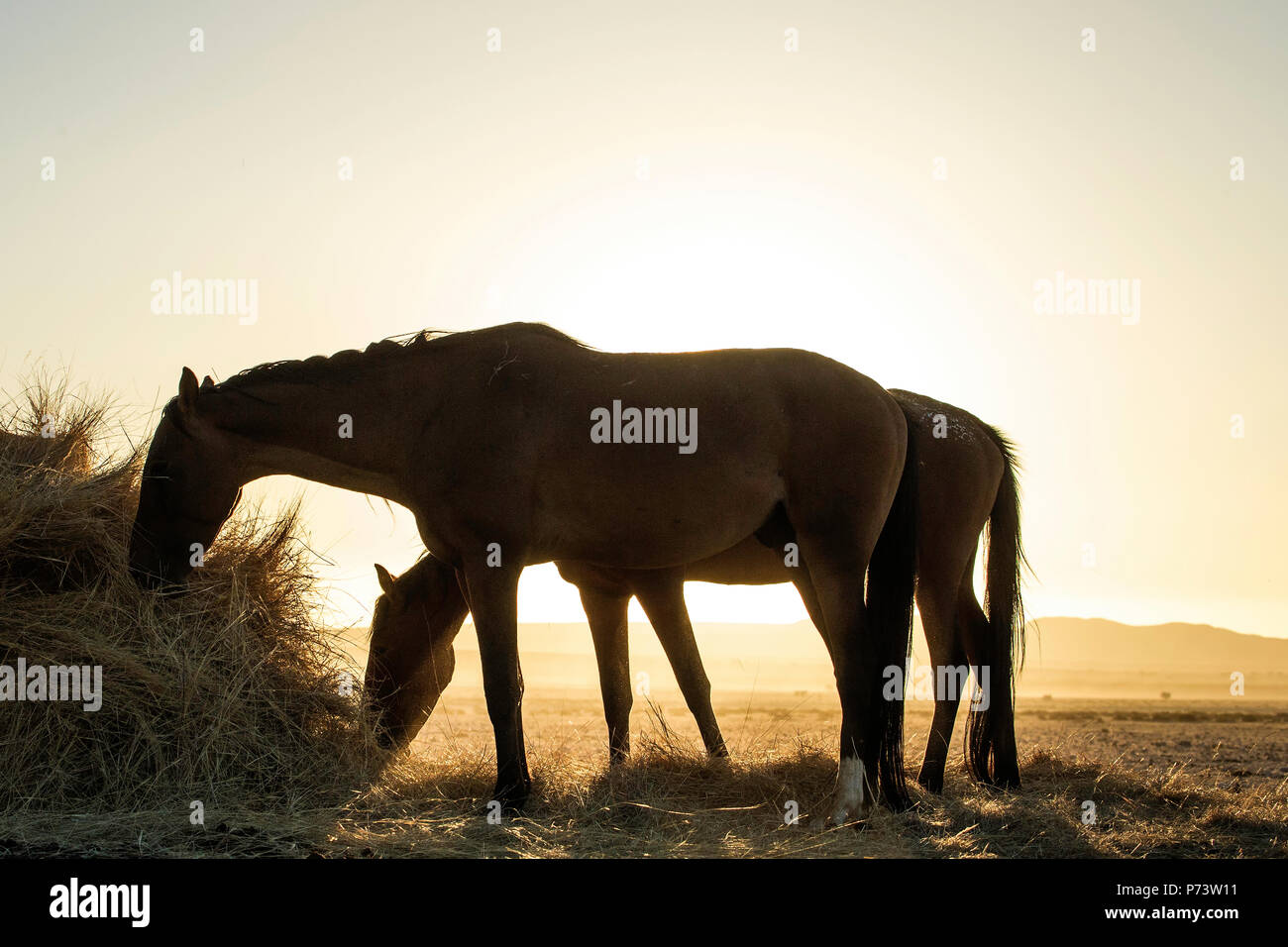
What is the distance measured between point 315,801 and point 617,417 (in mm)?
2669

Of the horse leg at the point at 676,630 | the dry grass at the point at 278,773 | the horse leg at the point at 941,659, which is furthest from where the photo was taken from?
the horse leg at the point at 676,630

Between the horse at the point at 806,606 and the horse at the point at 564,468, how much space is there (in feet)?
3.92

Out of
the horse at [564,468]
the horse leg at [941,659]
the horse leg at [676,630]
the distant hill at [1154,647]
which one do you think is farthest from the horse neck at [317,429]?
the distant hill at [1154,647]

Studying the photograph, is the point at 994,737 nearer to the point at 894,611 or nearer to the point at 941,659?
the point at 941,659

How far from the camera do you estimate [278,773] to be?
5535 mm

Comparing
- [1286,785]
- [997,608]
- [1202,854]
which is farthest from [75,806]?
[1286,785]

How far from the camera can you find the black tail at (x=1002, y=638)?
717cm

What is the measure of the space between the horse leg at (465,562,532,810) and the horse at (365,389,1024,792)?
4.53ft

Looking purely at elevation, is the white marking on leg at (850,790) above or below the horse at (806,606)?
below

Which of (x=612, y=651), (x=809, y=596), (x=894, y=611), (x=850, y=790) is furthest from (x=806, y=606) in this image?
(x=850, y=790)

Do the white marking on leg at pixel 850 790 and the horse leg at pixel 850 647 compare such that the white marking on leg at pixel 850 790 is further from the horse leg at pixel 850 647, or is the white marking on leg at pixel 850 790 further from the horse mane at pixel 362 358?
the horse mane at pixel 362 358

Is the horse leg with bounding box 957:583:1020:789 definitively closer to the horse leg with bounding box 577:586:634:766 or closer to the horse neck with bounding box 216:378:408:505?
the horse leg with bounding box 577:586:634:766

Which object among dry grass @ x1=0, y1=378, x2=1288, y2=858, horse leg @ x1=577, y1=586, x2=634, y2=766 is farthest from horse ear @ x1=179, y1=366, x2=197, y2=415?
horse leg @ x1=577, y1=586, x2=634, y2=766

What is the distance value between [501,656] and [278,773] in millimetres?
1382
